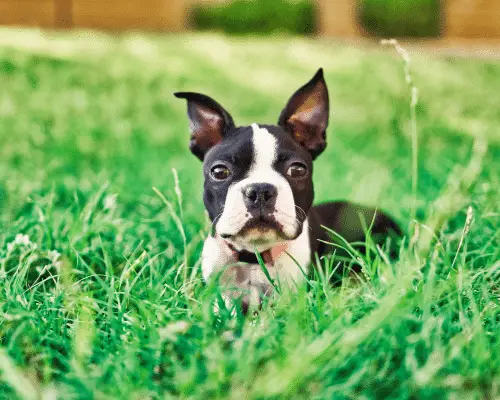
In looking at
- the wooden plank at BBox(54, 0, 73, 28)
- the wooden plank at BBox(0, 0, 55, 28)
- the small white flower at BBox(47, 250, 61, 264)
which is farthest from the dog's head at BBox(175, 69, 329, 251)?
the wooden plank at BBox(54, 0, 73, 28)

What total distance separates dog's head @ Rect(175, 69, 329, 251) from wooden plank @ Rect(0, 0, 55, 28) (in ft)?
57.9

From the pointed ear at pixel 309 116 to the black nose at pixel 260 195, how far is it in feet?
1.81

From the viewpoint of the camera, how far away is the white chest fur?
3.17 metres

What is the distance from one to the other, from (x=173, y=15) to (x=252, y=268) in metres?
20.3

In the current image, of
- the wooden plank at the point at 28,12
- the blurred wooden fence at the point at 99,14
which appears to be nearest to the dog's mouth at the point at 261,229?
the wooden plank at the point at 28,12

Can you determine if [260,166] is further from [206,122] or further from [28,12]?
[28,12]

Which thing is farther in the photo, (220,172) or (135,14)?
(135,14)

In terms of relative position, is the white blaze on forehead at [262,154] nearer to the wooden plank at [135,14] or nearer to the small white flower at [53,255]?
the small white flower at [53,255]

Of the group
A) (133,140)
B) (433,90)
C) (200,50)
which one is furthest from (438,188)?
(200,50)

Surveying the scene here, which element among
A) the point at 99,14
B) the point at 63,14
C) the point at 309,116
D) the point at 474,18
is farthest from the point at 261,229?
the point at 474,18

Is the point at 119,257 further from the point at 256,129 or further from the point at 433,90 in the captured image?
the point at 433,90

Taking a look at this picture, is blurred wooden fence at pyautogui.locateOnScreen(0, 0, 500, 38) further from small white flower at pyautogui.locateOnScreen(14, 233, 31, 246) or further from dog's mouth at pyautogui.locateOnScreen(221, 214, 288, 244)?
dog's mouth at pyautogui.locateOnScreen(221, 214, 288, 244)

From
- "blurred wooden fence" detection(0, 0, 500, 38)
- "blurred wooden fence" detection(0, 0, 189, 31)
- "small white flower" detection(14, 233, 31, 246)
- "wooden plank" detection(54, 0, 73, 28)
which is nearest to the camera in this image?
"small white flower" detection(14, 233, 31, 246)

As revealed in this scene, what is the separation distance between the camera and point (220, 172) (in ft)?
10.4
